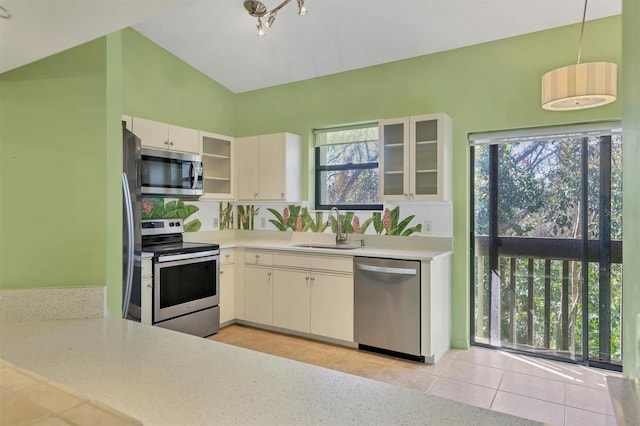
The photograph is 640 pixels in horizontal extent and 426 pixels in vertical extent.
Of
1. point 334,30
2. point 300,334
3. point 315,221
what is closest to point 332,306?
point 300,334

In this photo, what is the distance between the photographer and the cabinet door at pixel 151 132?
11.5 feet

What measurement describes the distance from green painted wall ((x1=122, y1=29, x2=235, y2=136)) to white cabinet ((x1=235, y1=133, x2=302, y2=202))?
1.70 feet

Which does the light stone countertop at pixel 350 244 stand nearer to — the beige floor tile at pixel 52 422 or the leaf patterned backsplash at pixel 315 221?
the leaf patterned backsplash at pixel 315 221

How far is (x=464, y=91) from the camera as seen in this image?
11.3ft

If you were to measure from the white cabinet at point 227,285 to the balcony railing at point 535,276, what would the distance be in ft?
7.99

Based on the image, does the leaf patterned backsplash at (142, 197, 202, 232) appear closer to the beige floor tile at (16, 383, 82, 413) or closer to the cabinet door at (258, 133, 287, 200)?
the cabinet door at (258, 133, 287, 200)

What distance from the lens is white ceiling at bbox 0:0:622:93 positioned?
295 cm

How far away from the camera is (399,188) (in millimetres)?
3533

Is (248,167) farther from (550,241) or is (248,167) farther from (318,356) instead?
(550,241)

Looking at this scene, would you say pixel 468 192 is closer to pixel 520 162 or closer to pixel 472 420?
pixel 520 162

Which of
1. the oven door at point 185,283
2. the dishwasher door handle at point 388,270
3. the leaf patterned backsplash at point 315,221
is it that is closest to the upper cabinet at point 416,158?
the leaf patterned backsplash at point 315,221

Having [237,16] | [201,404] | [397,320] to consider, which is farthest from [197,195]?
[201,404]

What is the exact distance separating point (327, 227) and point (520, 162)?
1.99 m

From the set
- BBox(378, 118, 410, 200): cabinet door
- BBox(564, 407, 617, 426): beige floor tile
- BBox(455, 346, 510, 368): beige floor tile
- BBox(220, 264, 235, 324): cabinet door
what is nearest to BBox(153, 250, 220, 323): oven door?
BBox(220, 264, 235, 324): cabinet door
